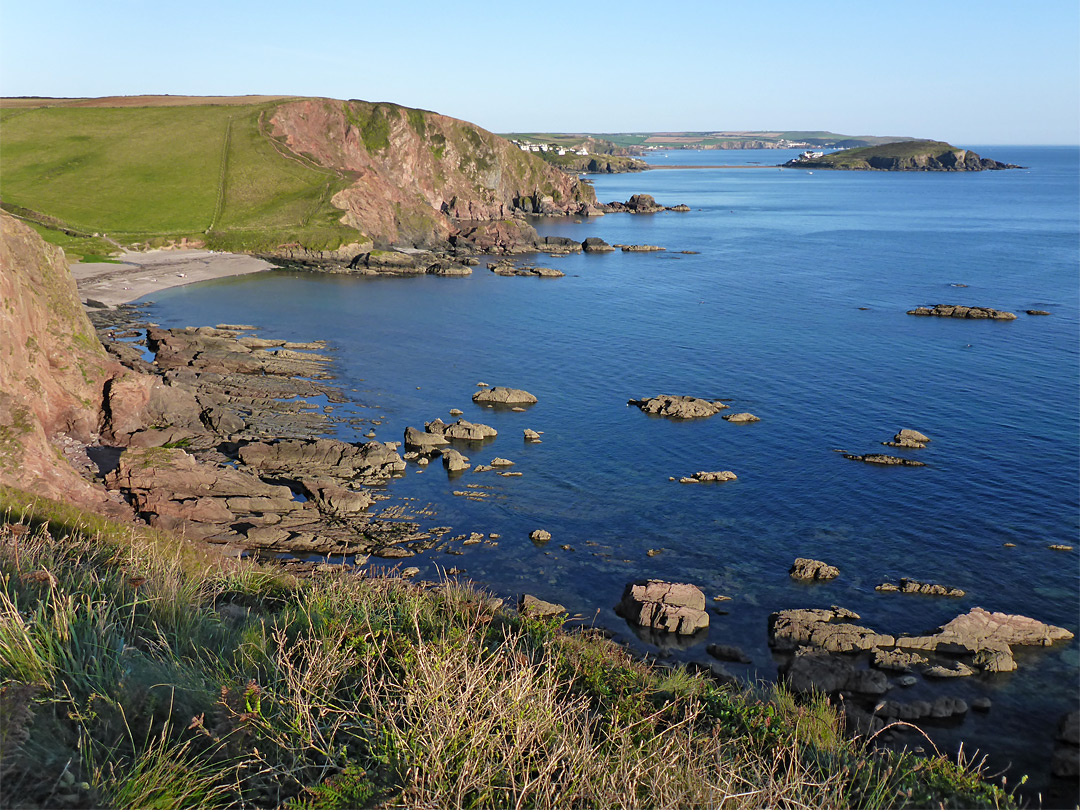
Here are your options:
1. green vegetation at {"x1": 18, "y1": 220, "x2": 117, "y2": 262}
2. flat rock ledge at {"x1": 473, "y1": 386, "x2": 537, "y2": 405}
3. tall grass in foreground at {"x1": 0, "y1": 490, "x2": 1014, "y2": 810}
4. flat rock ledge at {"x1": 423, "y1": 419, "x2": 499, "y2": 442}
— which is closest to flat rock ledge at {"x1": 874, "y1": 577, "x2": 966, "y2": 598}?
tall grass in foreground at {"x1": 0, "y1": 490, "x2": 1014, "y2": 810}

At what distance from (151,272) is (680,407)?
80.2 metres

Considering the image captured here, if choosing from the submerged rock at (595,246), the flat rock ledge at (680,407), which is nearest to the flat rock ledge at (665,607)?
the flat rock ledge at (680,407)

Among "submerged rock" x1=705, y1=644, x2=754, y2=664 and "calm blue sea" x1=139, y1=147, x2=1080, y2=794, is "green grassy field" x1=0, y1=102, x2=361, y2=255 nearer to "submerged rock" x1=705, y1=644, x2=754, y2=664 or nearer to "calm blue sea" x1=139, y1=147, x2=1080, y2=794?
"calm blue sea" x1=139, y1=147, x2=1080, y2=794

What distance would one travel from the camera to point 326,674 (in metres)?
10.2

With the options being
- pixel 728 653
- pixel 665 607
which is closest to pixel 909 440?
pixel 665 607

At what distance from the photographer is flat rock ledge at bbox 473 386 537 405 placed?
57.8m

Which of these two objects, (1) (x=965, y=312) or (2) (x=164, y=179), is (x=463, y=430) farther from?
(2) (x=164, y=179)

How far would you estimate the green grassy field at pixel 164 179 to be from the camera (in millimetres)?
119250

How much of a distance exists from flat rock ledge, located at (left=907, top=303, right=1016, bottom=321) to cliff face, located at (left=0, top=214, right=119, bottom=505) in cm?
8033

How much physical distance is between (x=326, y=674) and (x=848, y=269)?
385 ft

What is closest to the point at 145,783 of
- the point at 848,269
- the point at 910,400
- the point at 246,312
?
the point at 910,400

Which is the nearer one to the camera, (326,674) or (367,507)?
(326,674)

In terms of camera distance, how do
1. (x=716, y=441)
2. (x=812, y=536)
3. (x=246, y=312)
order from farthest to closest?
(x=246, y=312)
(x=716, y=441)
(x=812, y=536)

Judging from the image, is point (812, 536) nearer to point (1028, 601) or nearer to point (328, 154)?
point (1028, 601)
